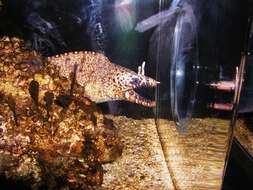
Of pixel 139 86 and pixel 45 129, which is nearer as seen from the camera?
pixel 45 129

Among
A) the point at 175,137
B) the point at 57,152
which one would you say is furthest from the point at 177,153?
the point at 57,152

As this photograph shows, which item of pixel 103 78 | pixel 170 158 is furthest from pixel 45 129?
pixel 103 78

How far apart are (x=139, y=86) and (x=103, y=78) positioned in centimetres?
41

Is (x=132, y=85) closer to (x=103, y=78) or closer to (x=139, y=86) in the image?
(x=139, y=86)

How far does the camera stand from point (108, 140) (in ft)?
7.93

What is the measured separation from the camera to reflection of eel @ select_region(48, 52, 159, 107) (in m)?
3.09

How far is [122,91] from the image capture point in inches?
130

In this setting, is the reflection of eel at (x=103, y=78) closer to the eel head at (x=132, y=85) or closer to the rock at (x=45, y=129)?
the eel head at (x=132, y=85)

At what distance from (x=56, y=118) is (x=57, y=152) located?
25cm

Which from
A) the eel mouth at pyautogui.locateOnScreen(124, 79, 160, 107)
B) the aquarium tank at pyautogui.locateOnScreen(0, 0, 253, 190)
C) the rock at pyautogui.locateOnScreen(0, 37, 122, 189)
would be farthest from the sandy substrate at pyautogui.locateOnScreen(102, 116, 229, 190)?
the eel mouth at pyautogui.locateOnScreen(124, 79, 160, 107)

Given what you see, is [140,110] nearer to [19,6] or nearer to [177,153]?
[177,153]

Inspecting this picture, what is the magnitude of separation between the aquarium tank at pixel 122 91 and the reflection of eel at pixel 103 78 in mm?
11

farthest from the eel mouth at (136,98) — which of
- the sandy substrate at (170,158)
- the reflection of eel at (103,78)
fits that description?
the sandy substrate at (170,158)

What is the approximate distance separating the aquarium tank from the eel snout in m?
0.01
